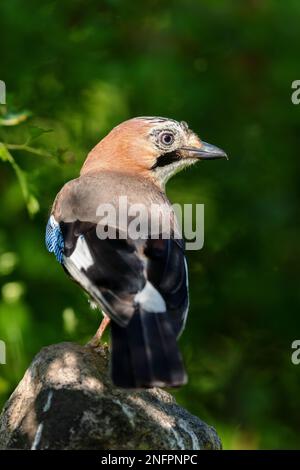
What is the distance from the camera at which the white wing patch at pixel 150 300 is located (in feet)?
18.5

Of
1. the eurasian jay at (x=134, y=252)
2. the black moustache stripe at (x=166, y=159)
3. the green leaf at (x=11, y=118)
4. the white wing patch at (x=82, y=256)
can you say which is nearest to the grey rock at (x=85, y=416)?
the eurasian jay at (x=134, y=252)


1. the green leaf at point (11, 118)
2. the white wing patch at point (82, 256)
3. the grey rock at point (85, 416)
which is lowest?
the grey rock at point (85, 416)

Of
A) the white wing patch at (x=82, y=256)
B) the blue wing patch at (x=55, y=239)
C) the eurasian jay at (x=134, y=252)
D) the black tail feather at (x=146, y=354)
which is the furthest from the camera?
the blue wing patch at (x=55, y=239)

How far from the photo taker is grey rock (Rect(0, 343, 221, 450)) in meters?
5.45

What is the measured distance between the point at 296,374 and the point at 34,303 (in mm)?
2746

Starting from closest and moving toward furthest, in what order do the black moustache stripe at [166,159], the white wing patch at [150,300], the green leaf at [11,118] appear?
the white wing patch at [150,300] < the green leaf at [11,118] < the black moustache stripe at [166,159]

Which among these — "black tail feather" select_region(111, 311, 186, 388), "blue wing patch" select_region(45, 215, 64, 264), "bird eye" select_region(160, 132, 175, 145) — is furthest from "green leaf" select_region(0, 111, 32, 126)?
"black tail feather" select_region(111, 311, 186, 388)

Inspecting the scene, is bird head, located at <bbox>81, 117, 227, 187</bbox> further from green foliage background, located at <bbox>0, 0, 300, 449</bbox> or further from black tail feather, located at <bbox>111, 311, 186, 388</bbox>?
black tail feather, located at <bbox>111, 311, 186, 388</bbox>

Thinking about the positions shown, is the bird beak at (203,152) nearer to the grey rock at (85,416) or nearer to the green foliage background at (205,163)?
the green foliage background at (205,163)

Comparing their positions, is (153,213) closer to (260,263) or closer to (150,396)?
(150,396)

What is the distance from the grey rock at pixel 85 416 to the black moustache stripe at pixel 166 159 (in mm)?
2141

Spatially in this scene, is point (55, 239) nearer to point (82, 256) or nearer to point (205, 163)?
point (82, 256)
